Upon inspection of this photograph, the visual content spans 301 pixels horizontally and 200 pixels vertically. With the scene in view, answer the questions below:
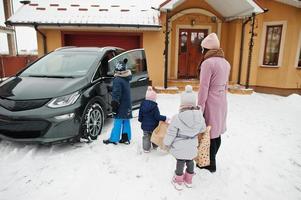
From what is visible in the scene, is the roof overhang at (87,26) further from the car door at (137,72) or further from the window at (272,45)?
the window at (272,45)

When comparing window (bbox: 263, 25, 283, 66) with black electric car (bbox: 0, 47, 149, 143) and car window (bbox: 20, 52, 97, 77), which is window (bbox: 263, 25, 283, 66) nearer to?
black electric car (bbox: 0, 47, 149, 143)

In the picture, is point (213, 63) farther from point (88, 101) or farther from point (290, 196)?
point (88, 101)

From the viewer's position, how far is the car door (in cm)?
544

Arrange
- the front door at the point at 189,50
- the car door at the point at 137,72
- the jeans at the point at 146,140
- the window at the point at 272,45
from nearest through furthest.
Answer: the jeans at the point at 146,140 < the car door at the point at 137,72 < the window at the point at 272,45 < the front door at the point at 189,50

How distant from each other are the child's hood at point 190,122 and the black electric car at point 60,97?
73.8 inches

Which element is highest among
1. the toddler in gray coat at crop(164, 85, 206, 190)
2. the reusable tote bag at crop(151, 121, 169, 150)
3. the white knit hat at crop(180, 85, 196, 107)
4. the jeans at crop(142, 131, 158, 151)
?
the white knit hat at crop(180, 85, 196, 107)

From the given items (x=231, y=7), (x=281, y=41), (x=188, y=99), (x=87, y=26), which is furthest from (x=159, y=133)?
(x=281, y=41)

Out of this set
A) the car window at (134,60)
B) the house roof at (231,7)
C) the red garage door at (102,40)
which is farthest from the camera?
the red garage door at (102,40)

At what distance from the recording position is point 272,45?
33.2ft

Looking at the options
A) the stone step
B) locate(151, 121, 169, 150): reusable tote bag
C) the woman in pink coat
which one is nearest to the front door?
the stone step

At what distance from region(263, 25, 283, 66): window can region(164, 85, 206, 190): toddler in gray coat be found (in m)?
8.89

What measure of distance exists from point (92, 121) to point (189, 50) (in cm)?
817

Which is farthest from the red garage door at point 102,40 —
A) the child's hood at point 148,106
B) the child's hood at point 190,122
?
the child's hood at point 190,122

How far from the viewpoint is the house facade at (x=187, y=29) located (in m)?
9.05
